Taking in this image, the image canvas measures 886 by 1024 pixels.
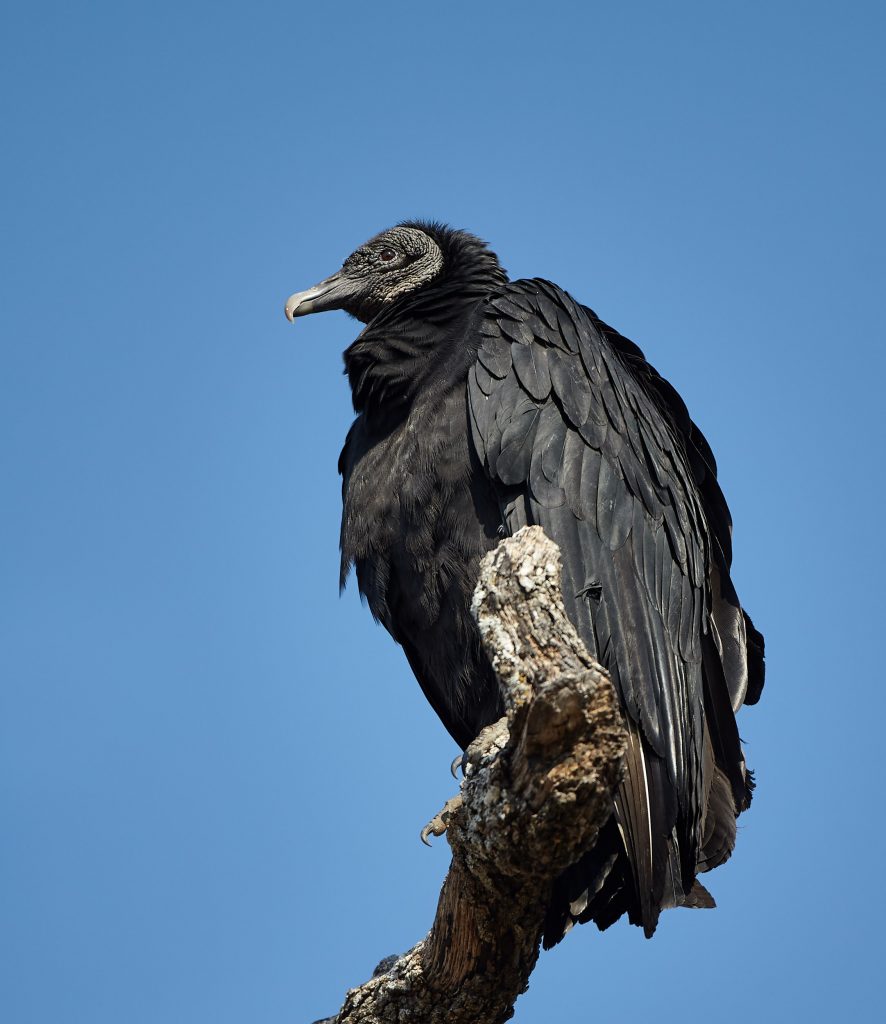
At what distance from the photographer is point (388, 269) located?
592 cm

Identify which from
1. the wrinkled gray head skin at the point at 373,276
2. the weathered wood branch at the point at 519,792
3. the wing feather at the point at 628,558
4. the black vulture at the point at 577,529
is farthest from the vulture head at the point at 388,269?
the weathered wood branch at the point at 519,792

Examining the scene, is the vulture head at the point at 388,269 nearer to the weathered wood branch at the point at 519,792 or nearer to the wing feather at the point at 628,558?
the wing feather at the point at 628,558

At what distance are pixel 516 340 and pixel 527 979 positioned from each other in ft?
7.86

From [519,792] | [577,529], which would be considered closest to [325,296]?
[577,529]

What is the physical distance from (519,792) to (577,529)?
5.67 feet

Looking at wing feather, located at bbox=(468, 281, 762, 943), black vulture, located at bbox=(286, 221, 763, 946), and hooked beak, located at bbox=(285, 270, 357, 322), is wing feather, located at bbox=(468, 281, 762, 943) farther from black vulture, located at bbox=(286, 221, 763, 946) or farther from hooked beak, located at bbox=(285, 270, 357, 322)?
hooked beak, located at bbox=(285, 270, 357, 322)

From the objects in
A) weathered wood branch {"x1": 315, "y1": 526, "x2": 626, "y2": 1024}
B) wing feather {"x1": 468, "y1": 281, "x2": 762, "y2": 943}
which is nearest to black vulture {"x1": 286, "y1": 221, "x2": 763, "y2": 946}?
wing feather {"x1": 468, "y1": 281, "x2": 762, "y2": 943}

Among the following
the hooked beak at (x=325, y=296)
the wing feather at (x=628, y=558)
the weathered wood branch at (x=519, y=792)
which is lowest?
the weathered wood branch at (x=519, y=792)

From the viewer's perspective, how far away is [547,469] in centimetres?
436

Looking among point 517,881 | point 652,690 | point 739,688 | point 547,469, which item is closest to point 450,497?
point 547,469

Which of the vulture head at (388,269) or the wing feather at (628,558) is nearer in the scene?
the wing feather at (628,558)

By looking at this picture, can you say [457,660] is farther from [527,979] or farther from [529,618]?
[529,618]

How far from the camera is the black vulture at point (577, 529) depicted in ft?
13.5

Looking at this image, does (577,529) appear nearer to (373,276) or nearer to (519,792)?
(519,792)
